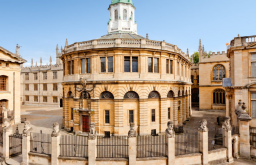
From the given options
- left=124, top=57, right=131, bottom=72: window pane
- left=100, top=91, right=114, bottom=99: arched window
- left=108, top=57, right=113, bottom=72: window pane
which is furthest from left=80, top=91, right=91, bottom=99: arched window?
left=124, top=57, right=131, bottom=72: window pane

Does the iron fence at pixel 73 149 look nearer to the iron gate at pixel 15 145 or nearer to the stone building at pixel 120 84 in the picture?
the iron gate at pixel 15 145

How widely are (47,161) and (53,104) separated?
4471 cm

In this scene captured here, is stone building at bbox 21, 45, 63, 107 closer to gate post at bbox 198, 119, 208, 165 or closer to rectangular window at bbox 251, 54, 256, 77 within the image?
gate post at bbox 198, 119, 208, 165

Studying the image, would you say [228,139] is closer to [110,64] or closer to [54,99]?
[110,64]

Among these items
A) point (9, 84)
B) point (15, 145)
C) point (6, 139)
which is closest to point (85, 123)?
point (15, 145)

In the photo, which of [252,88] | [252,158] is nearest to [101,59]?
[252,88]

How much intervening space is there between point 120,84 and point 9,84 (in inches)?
874

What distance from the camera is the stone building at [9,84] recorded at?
29.2m

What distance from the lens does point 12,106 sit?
101 ft

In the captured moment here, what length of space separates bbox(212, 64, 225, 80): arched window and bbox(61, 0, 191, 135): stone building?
24421mm

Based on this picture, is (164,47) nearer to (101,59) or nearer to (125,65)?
(125,65)

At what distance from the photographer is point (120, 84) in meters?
21.5

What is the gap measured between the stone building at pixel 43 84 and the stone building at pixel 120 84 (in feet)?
113

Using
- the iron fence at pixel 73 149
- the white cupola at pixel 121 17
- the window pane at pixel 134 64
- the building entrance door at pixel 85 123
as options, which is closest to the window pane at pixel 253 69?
the window pane at pixel 134 64
